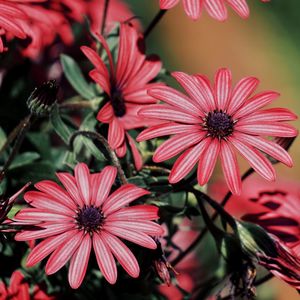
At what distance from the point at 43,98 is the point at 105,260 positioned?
0.64ft

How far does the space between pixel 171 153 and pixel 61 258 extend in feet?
0.49

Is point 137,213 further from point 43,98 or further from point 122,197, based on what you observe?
point 43,98

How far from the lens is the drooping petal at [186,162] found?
0.70 meters

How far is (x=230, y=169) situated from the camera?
2.34 feet

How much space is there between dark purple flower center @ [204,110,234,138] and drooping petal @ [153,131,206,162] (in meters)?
0.02

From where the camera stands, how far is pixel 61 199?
0.73 meters

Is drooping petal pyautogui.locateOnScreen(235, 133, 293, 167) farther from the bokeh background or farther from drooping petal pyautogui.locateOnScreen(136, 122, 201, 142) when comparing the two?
the bokeh background

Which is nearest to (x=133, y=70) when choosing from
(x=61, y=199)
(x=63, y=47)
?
(x=61, y=199)

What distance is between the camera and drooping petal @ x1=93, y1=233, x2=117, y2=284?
68cm

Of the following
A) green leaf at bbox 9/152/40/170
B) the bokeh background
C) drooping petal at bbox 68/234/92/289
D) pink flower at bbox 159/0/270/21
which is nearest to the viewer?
drooping petal at bbox 68/234/92/289

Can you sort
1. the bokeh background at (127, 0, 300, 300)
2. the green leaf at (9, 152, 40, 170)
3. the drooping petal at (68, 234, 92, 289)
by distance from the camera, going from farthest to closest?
the bokeh background at (127, 0, 300, 300)
the green leaf at (9, 152, 40, 170)
the drooping petal at (68, 234, 92, 289)

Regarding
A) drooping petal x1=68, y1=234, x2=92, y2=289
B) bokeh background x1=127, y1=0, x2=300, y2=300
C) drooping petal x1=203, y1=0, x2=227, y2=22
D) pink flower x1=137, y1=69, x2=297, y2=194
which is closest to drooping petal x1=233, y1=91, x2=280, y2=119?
pink flower x1=137, y1=69, x2=297, y2=194

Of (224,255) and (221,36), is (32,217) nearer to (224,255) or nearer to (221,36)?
(224,255)

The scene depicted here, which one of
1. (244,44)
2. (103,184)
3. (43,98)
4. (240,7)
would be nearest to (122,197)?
(103,184)
